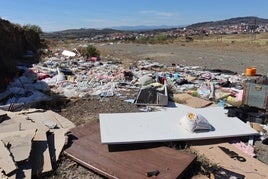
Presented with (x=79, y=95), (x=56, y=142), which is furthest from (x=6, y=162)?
(x=79, y=95)

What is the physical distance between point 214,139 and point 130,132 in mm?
1275

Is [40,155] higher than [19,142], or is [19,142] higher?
[19,142]

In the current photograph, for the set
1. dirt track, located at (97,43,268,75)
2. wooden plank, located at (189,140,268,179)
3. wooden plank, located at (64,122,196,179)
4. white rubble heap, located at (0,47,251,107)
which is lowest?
wooden plank, located at (189,140,268,179)

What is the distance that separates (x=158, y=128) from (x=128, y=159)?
0.98 m

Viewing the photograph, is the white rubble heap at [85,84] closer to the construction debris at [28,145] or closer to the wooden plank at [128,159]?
the construction debris at [28,145]

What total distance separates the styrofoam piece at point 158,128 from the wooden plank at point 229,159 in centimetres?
11

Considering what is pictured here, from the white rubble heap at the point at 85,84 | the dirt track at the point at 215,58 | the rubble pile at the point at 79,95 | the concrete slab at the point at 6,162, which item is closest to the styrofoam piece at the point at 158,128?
the rubble pile at the point at 79,95

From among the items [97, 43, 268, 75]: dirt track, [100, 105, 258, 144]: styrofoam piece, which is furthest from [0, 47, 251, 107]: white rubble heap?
[97, 43, 268, 75]: dirt track

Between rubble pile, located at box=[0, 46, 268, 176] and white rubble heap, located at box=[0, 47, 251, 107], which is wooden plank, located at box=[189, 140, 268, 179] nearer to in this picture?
rubble pile, located at box=[0, 46, 268, 176]

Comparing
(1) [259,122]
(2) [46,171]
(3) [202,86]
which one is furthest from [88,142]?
(3) [202,86]

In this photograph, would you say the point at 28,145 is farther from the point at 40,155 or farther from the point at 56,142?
the point at 56,142

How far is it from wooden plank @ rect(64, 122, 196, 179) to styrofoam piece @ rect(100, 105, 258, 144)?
17 centimetres

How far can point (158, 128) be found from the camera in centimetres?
458

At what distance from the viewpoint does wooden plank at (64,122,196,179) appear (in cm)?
348
